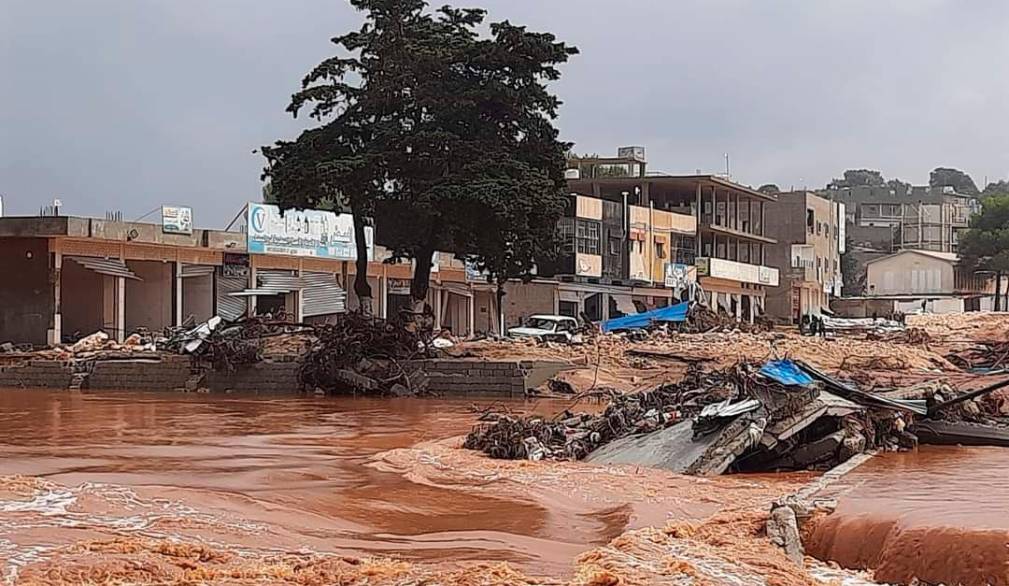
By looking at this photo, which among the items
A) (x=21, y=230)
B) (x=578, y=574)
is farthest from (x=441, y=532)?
(x=21, y=230)

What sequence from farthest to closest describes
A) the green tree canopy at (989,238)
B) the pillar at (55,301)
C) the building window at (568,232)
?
the green tree canopy at (989,238) → the building window at (568,232) → the pillar at (55,301)

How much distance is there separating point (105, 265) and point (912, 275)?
7291 centimetres

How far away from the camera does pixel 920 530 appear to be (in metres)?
9.23

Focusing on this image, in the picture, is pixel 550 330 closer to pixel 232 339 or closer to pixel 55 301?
pixel 232 339

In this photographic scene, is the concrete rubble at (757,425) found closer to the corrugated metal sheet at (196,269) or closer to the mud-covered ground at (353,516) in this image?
the mud-covered ground at (353,516)

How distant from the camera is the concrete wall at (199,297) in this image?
43812mm

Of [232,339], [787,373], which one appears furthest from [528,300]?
[787,373]

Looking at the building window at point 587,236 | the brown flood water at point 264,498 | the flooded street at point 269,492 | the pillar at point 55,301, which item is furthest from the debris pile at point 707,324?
the brown flood water at point 264,498

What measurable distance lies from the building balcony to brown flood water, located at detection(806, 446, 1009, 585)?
179 ft

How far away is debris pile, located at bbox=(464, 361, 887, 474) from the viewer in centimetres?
1472

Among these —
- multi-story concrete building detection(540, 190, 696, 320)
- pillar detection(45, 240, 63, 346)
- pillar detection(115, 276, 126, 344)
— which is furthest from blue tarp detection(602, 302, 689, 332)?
pillar detection(45, 240, 63, 346)

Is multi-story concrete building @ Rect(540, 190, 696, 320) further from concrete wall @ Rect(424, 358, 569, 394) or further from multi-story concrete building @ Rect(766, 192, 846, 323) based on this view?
concrete wall @ Rect(424, 358, 569, 394)

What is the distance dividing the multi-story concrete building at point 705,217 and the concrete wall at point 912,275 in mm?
20683

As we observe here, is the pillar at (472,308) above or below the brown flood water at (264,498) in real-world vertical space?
above
